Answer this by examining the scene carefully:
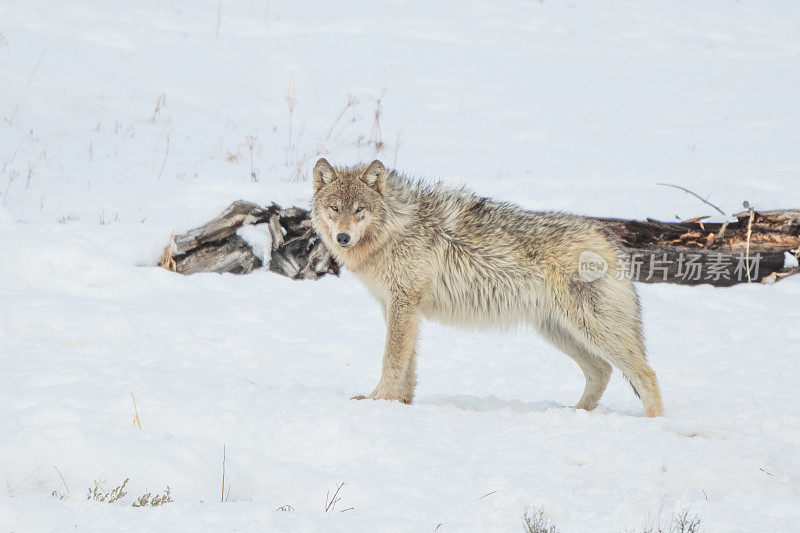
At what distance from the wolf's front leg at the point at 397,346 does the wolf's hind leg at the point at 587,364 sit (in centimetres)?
113

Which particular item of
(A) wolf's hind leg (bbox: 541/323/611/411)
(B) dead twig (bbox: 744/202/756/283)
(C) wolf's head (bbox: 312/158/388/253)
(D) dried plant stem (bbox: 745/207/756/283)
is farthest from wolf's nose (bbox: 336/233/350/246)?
(D) dried plant stem (bbox: 745/207/756/283)

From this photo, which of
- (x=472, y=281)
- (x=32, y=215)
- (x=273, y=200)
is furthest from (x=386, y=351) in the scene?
(x=32, y=215)

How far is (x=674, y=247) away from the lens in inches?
333

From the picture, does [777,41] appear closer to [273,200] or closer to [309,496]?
[273,200]

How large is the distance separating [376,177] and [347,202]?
13.7 inches

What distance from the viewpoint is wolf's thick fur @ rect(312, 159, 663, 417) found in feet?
18.3

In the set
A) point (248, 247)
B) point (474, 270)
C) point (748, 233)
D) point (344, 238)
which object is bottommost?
point (248, 247)

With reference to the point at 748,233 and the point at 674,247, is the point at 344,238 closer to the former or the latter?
the point at 674,247

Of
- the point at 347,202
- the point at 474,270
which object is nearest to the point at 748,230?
the point at 474,270

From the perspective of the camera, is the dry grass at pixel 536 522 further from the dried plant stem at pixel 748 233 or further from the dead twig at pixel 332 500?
the dried plant stem at pixel 748 233

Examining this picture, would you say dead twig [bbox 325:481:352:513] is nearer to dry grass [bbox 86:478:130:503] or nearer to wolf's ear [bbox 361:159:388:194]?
dry grass [bbox 86:478:130:503]

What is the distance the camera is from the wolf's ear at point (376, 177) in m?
5.97

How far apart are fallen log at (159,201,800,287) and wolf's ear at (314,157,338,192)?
105 inches

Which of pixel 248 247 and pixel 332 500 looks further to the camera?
pixel 248 247
